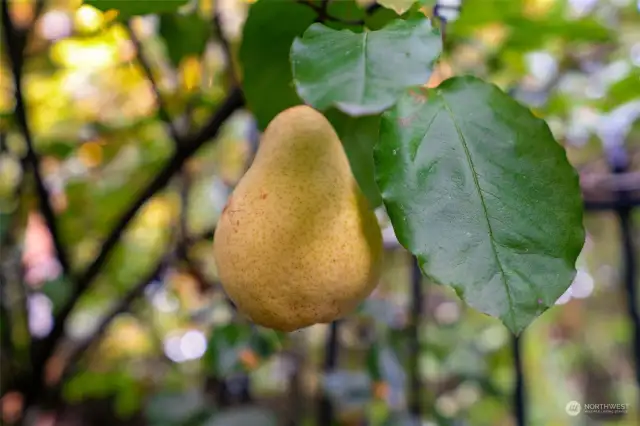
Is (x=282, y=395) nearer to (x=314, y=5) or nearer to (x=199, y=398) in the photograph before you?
(x=199, y=398)

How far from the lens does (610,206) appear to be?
89 centimetres

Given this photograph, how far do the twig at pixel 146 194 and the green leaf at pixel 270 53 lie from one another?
15 centimetres

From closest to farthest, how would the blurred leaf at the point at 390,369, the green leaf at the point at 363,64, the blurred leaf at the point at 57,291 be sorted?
the green leaf at the point at 363,64 → the blurred leaf at the point at 57,291 → the blurred leaf at the point at 390,369

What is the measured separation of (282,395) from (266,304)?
4.65 ft

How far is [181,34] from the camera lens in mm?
670

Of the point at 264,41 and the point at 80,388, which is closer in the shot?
the point at 264,41

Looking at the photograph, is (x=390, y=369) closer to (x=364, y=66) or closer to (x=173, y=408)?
(x=173, y=408)

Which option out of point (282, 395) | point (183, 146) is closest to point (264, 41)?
point (183, 146)

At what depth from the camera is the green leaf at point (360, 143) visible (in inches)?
16.2

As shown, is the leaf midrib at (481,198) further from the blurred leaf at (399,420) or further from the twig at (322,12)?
the blurred leaf at (399,420)

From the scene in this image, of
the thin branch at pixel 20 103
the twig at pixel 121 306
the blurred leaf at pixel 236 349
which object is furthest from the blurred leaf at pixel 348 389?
the thin branch at pixel 20 103

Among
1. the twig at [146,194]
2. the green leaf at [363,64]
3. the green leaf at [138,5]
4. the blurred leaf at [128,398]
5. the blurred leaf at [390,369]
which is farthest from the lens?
the blurred leaf at [128,398]

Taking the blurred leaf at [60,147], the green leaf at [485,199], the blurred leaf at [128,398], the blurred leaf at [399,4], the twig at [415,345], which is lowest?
the blurred leaf at [128,398]

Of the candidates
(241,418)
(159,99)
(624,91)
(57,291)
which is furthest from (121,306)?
(624,91)
